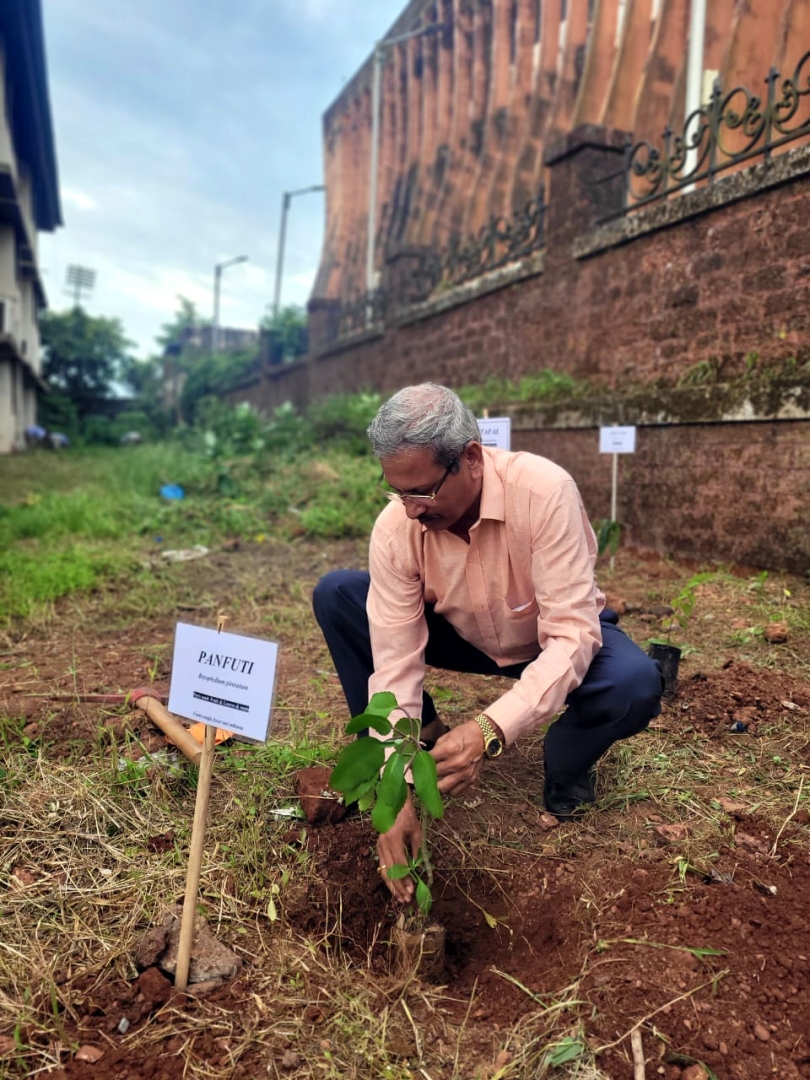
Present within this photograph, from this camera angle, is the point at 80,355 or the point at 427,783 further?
the point at 80,355

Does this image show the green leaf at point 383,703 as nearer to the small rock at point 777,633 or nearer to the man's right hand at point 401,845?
the man's right hand at point 401,845

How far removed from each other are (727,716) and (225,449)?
8.19 metres

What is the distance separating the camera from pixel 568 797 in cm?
231

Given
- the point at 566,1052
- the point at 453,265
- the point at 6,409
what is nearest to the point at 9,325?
the point at 6,409

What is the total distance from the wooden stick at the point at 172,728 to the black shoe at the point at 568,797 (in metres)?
1.08

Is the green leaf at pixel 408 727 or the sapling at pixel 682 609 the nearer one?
the green leaf at pixel 408 727

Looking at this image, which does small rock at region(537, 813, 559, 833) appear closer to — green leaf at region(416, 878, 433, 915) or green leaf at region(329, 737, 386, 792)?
green leaf at region(416, 878, 433, 915)

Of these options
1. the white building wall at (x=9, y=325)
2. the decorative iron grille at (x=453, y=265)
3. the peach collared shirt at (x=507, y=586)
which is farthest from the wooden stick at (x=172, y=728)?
the white building wall at (x=9, y=325)

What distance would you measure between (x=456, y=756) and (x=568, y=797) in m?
0.71

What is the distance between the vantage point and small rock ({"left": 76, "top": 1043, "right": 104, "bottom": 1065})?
1.48 m

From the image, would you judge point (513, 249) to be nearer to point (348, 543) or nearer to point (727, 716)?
point (348, 543)

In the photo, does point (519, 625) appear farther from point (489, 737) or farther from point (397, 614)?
point (489, 737)

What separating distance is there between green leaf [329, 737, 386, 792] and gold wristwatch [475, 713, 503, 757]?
0.94ft

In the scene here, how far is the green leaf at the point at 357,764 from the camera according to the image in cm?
158
